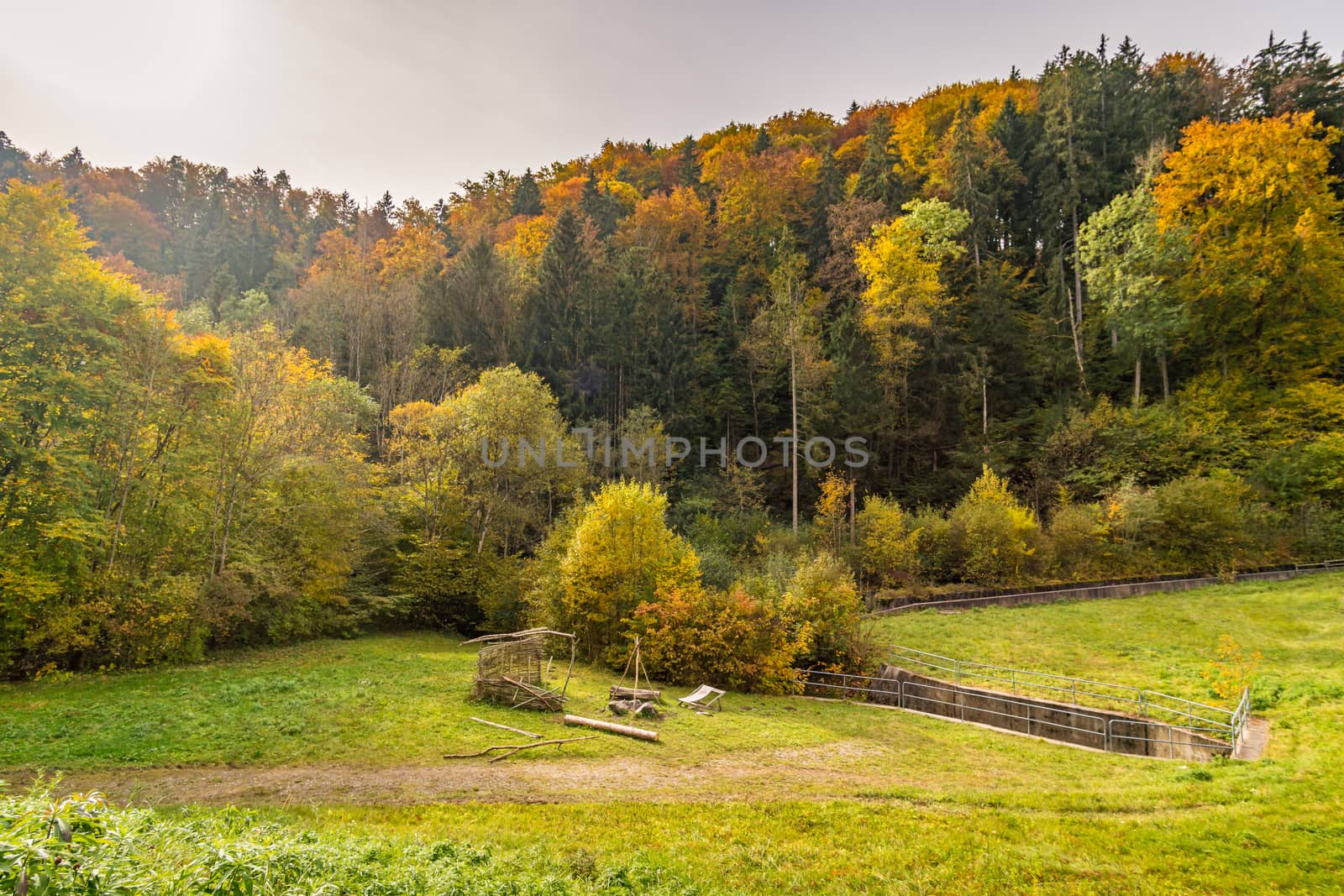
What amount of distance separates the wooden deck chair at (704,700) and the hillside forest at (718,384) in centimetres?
248

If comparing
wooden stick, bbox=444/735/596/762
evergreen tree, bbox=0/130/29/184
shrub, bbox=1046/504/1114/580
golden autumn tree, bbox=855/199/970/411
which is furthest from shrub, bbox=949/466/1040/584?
evergreen tree, bbox=0/130/29/184

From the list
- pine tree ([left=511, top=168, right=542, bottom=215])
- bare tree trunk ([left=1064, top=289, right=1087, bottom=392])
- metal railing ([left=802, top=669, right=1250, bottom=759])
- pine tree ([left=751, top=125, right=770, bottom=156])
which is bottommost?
metal railing ([left=802, top=669, right=1250, bottom=759])

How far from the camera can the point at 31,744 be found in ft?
35.2

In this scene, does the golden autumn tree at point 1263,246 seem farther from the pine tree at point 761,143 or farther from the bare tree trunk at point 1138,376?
the pine tree at point 761,143

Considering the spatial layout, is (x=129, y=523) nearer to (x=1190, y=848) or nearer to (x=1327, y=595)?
(x=1190, y=848)

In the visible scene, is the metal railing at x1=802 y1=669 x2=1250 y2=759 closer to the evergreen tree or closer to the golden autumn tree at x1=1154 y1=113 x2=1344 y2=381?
the golden autumn tree at x1=1154 y1=113 x2=1344 y2=381

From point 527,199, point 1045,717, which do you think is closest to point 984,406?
point 1045,717

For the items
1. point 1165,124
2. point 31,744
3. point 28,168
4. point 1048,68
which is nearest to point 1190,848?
point 31,744

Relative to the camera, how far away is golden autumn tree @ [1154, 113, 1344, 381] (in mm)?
33531

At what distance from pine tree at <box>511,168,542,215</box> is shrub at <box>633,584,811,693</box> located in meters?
49.0

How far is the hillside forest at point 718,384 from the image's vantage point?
18.3 metres

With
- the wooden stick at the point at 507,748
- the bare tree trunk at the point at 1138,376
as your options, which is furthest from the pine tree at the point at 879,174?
the wooden stick at the point at 507,748

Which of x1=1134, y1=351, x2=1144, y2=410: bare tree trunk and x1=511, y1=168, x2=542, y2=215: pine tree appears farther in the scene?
x1=511, y1=168, x2=542, y2=215: pine tree

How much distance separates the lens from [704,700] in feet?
58.4
